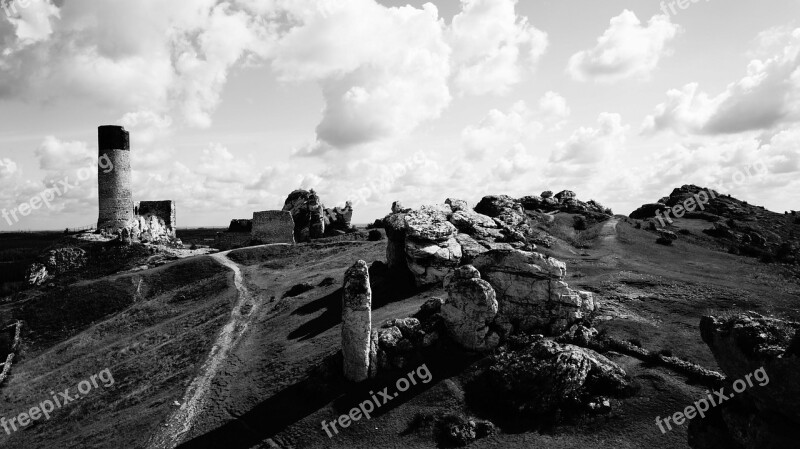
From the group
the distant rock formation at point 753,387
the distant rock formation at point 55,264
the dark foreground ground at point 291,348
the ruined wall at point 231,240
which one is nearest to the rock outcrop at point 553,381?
the dark foreground ground at point 291,348

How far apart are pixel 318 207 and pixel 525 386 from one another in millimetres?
60656

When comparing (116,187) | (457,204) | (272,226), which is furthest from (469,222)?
(116,187)

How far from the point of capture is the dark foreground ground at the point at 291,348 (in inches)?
930

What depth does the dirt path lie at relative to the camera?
81.9 ft

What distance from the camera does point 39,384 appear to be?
1470 inches

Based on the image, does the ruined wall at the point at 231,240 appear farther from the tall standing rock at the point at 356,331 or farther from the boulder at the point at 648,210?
the boulder at the point at 648,210

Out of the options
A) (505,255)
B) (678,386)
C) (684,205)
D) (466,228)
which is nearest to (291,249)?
(466,228)

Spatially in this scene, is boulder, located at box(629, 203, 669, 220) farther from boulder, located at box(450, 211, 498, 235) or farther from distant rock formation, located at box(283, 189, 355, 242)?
distant rock formation, located at box(283, 189, 355, 242)

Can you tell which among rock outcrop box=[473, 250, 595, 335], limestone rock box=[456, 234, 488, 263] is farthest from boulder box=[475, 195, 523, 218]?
rock outcrop box=[473, 250, 595, 335]

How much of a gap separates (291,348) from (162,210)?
176ft

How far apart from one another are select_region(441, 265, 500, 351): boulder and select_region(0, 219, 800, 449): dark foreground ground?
4.35ft

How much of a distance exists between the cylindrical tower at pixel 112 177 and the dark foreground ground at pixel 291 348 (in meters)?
12.6

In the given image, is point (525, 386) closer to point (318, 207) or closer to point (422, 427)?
point (422, 427)

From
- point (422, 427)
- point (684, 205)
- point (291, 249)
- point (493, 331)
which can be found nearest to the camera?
point (422, 427)
